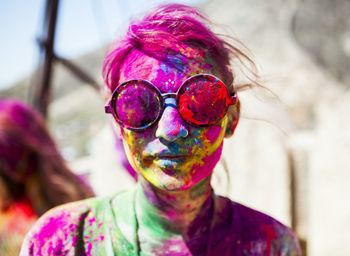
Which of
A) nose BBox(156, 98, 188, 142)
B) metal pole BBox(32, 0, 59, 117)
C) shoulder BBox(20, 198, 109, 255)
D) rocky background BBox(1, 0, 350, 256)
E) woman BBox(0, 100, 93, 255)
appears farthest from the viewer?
metal pole BBox(32, 0, 59, 117)

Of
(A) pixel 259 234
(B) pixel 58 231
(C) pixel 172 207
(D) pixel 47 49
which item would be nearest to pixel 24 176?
(B) pixel 58 231

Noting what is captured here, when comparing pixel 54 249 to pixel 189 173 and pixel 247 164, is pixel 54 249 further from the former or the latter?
pixel 247 164

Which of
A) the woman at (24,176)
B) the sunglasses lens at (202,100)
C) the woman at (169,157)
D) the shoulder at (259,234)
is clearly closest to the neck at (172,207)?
the woman at (169,157)

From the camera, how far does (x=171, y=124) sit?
43.3 inches

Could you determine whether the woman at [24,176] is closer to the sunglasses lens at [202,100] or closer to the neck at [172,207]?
the neck at [172,207]

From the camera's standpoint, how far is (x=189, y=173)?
115 centimetres

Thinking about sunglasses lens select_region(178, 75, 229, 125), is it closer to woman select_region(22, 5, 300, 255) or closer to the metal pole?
woman select_region(22, 5, 300, 255)

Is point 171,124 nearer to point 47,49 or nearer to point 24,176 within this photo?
point 24,176

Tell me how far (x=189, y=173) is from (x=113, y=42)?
0.44 meters

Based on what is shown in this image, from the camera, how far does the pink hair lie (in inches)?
45.6

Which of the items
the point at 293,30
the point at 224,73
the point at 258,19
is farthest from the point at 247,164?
the point at 258,19

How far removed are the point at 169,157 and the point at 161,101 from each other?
0.13 m

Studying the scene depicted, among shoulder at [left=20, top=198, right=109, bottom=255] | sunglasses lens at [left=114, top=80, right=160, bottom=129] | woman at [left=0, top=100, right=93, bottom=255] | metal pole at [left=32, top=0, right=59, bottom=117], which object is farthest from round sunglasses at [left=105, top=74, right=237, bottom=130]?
metal pole at [left=32, top=0, right=59, bottom=117]

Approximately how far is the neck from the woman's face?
92mm
